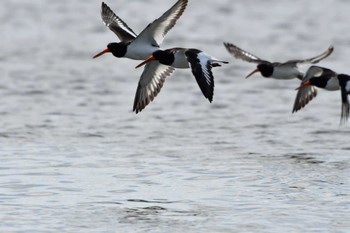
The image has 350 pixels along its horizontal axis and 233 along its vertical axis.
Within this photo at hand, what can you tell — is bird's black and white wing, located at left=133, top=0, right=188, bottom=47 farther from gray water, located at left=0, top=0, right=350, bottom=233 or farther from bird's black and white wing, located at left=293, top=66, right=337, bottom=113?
bird's black and white wing, located at left=293, top=66, right=337, bottom=113

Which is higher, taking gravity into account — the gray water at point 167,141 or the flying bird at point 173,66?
the flying bird at point 173,66

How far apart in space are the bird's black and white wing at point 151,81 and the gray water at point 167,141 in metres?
0.77

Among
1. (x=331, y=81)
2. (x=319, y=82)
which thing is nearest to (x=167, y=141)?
(x=319, y=82)

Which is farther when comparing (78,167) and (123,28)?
(123,28)

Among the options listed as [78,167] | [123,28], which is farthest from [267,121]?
[78,167]

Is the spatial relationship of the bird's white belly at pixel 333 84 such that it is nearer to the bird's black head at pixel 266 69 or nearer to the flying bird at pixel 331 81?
the flying bird at pixel 331 81

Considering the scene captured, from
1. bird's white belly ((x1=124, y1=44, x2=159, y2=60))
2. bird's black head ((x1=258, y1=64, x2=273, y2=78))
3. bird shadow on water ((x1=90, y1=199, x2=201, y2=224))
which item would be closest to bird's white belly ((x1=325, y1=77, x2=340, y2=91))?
bird's black head ((x1=258, y1=64, x2=273, y2=78))

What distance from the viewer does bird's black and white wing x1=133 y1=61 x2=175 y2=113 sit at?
1553 centimetres

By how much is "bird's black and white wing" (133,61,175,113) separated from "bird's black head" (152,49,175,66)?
891 mm

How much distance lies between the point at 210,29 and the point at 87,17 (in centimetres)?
344

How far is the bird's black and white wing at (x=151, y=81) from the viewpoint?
15531 mm

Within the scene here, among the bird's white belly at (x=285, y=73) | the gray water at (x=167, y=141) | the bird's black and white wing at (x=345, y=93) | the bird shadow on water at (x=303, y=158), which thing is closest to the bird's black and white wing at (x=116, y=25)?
the gray water at (x=167, y=141)

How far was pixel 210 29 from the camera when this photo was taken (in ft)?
96.5

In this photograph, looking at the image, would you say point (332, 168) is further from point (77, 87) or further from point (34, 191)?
point (77, 87)
